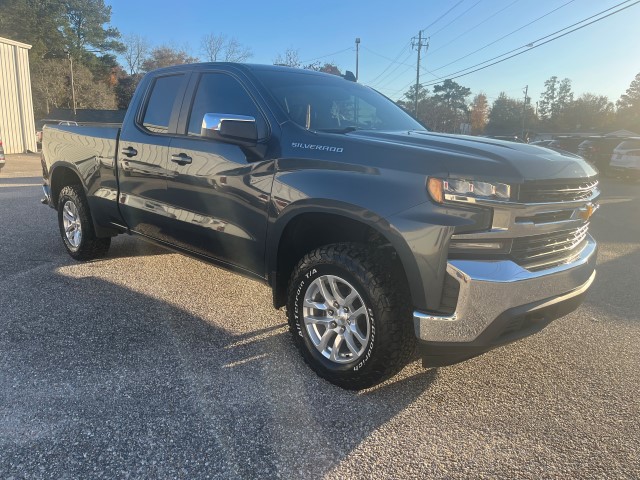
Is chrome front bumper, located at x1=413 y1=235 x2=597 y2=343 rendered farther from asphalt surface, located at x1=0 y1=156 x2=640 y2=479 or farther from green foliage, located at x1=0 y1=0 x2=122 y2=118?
green foliage, located at x1=0 y1=0 x2=122 y2=118

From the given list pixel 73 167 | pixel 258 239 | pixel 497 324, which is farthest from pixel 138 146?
pixel 497 324

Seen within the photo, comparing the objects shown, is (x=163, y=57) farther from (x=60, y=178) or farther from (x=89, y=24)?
(x=60, y=178)

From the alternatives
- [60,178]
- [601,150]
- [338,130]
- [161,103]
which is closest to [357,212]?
[338,130]

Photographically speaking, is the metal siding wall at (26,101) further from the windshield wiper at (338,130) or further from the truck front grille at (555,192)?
the truck front grille at (555,192)

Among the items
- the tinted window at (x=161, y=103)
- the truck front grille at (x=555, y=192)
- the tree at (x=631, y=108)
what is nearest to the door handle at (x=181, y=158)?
the tinted window at (x=161, y=103)

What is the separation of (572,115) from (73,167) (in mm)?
88665

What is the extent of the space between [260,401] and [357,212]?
3.94 feet

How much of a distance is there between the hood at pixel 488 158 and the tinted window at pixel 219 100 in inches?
35.4

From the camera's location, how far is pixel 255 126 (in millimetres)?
3281

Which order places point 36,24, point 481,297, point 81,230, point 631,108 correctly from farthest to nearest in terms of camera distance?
point 631,108
point 36,24
point 81,230
point 481,297

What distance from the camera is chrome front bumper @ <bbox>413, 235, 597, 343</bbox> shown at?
2.45 meters

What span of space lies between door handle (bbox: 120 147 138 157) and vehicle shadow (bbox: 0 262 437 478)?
136cm

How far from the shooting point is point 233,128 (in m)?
3.21

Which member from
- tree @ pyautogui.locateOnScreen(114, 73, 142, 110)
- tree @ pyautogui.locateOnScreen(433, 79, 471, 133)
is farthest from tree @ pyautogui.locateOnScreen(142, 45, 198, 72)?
tree @ pyautogui.locateOnScreen(433, 79, 471, 133)
